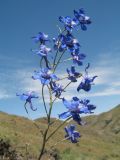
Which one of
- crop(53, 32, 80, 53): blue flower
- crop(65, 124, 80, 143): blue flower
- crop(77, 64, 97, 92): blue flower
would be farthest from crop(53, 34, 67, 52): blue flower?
crop(65, 124, 80, 143): blue flower

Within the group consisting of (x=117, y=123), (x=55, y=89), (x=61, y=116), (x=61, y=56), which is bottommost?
(x=61, y=116)

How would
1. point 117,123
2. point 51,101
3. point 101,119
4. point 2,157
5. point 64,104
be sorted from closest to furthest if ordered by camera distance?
point 64,104 < point 51,101 < point 2,157 < point 117,123 < point 101,119

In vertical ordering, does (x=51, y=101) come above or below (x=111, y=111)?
below

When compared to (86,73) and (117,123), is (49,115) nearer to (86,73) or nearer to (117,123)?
(86,73)

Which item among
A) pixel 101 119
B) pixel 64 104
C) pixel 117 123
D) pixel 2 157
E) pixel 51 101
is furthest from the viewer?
pixel 101 119

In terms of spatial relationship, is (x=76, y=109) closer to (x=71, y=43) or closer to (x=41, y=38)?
(x=71, y=43)

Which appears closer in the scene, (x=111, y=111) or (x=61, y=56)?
(x=61, y=56)

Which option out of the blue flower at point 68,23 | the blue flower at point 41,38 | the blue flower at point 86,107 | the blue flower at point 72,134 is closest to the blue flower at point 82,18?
the blue flower at point 68,23

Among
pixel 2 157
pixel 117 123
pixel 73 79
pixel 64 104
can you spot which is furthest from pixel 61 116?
pixel 117 123
